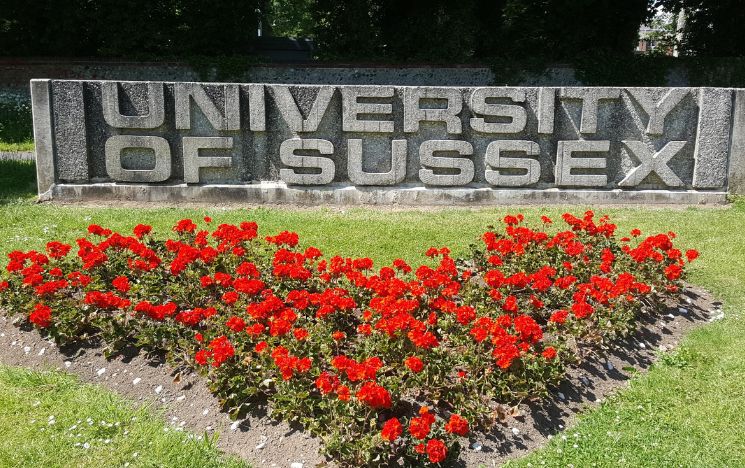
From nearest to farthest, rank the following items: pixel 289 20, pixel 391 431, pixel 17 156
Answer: pixel 391 431 → pixel 17 156 → pixel 289 20

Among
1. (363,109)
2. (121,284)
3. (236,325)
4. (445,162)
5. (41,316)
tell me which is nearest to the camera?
(236,325)

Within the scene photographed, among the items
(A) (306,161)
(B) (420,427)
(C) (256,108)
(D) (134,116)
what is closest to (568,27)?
(A) (306,161)

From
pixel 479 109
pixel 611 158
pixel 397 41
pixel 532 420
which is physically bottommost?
pixel 532 420

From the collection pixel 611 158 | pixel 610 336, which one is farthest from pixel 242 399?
pixel 611 158

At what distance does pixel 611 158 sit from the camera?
8.46 m

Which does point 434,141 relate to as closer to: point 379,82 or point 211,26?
point 379,82

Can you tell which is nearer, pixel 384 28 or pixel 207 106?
pixel 207 106

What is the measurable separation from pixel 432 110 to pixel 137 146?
3.53m

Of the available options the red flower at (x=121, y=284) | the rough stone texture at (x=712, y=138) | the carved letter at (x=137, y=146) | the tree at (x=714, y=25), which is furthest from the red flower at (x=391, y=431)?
the tree at (x=714, y=25)

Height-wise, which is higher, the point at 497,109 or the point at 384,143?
the point at 497,109

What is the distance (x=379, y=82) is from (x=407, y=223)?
10563 millimetres

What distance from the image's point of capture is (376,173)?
27.6 ft

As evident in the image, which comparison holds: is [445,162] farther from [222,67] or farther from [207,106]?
[222,67]

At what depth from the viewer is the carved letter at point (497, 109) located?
829 centimetres
